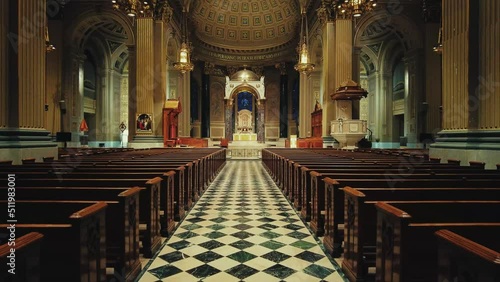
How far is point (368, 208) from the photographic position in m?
2.86

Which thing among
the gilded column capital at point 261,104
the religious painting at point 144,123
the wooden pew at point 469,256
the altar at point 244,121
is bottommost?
the wooden pew at point 469,256

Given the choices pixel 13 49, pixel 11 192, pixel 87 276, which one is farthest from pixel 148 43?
pixel 87 276

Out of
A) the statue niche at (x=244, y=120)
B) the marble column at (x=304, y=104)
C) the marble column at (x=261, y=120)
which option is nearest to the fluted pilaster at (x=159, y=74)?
the marble column at (x=304, y=104)

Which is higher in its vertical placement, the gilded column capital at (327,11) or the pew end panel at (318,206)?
the gilded column capital at (327,11)

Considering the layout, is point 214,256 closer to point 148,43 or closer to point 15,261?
point 15,261

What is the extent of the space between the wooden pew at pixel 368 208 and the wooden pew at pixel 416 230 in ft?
1.27

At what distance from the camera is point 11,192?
8.80 feet

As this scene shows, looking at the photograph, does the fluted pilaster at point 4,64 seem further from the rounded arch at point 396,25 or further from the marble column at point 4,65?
the rounded arch at point 396,25

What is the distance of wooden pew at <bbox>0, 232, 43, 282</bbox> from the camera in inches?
54.4

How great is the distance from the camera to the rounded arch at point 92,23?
1655 centimetres

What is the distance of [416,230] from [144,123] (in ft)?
48.6

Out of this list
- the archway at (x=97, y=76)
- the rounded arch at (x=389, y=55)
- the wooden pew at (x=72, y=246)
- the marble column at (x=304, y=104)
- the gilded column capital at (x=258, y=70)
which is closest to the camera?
the wooden pew at (x=72, y=246)

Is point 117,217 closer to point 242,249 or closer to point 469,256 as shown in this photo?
point 242,249

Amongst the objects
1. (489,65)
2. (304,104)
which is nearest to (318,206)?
(489,65)
